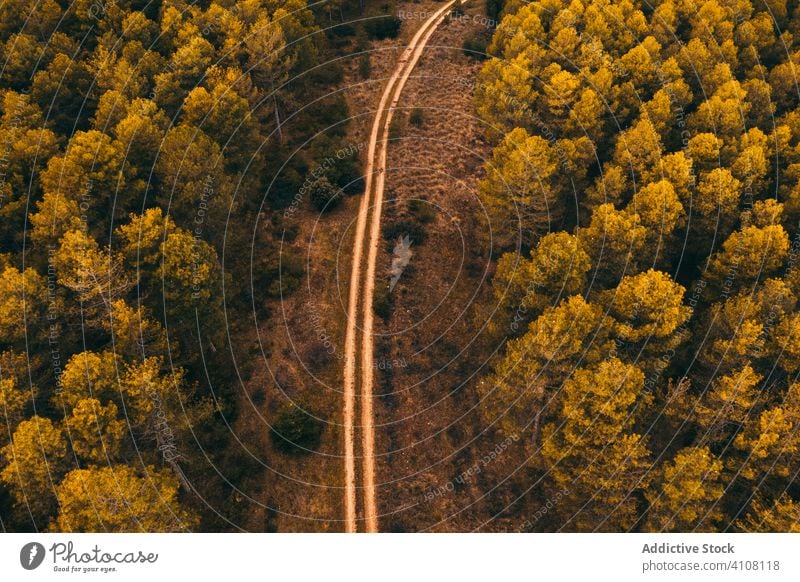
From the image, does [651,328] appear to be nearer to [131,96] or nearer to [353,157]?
Result: [353,157]

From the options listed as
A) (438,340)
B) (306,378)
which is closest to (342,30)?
(438,340)

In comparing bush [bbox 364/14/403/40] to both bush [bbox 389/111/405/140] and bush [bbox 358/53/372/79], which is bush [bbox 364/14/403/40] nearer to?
bush [bbox 358/53/372/79]

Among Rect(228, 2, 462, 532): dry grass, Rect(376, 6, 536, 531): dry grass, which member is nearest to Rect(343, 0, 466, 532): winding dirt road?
Rect(228, 2, 462, 532): dry grass

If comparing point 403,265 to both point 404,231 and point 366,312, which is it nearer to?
point 404,231

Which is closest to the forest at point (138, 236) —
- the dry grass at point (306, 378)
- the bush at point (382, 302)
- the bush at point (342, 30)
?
the dry grass at point (306, 378)

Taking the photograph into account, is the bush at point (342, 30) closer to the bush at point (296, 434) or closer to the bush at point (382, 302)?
the bush at point (382, 302)

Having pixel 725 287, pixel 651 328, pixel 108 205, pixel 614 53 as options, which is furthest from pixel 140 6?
pixel 725 287
